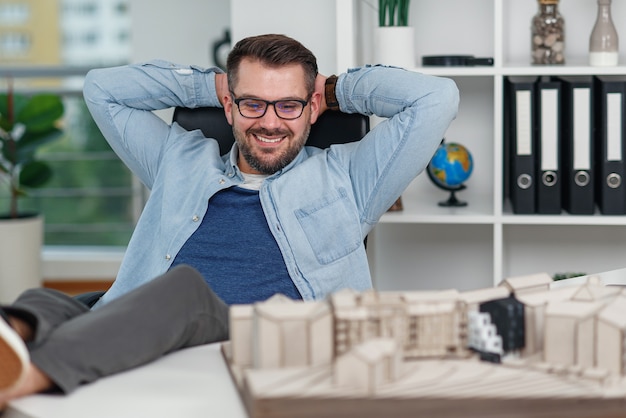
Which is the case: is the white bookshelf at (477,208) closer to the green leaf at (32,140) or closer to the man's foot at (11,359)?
the green leaf at (32,140)

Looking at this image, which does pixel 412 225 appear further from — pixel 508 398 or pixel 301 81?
pixel 508 398

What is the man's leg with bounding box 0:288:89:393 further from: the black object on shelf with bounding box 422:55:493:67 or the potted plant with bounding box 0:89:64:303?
the potted plant with bounding box 0:89:64:303

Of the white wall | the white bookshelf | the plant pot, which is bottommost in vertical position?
the plant pot

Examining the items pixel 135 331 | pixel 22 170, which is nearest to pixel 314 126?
pixel 135 331

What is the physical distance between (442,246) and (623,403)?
2.04 m

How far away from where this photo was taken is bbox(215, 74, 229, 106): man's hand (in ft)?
7.69

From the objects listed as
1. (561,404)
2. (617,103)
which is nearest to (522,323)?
(561,404)

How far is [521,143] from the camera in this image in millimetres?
2822

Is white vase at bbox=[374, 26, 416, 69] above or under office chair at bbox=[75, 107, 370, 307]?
above

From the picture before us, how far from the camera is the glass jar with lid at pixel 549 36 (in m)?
2.88

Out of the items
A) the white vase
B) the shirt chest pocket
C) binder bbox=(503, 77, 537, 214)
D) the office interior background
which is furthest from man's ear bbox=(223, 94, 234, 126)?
binder bbox=(503, 77, 537, 214)

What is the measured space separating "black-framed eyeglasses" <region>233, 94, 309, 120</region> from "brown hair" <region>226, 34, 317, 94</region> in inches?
2.2

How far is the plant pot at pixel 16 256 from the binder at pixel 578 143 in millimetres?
2335

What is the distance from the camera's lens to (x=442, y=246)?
3.19 meters
